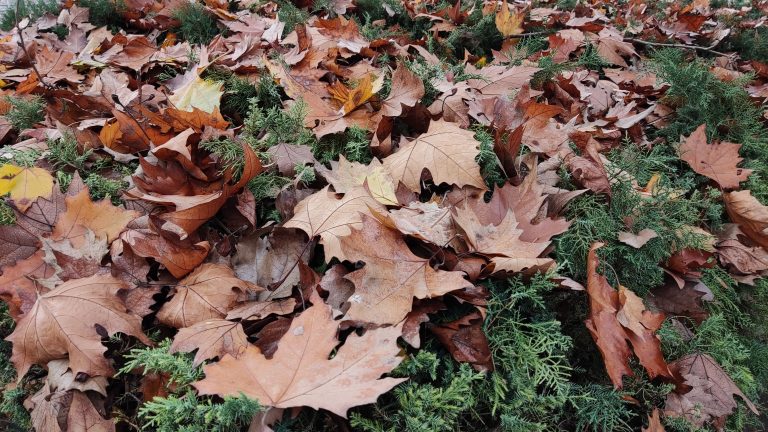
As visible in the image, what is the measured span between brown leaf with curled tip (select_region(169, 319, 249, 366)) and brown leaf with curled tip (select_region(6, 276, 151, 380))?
12 centimetres

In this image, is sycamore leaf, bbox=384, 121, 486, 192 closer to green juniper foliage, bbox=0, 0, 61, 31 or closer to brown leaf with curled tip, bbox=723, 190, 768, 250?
brown leaf with curled tip, bbox=723, 190, 768, 250

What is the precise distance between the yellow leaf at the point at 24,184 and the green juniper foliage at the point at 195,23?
1489 mm

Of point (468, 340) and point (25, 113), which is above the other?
point (25, 113)

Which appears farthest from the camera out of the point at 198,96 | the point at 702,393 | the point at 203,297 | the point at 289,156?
the point at 198,96

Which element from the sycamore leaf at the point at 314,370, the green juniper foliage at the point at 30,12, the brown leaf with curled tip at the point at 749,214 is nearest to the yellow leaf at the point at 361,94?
the sycamore leaf at the point at 314,370

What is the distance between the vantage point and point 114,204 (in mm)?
1547

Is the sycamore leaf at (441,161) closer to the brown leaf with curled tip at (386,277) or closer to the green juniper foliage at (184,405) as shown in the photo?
the brown leaf with curled tip at (386,277)

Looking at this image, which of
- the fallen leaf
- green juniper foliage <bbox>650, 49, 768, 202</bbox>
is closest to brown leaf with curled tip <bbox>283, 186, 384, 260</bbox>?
the fallen leaf

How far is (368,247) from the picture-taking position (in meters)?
1.23

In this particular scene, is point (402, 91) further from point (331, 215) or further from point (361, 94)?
point (331, 215)

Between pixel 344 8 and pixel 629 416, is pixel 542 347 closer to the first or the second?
pixel 629 416

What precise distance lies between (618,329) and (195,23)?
272 centimetres

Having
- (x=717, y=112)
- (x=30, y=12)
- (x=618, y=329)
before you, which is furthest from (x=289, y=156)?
(x=30, y=12)

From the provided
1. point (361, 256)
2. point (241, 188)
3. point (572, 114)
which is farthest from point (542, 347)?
point (572, 114)
